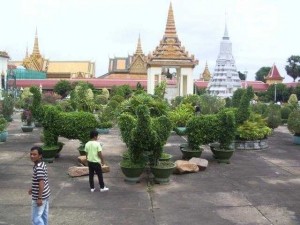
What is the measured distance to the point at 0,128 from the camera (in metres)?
14.6

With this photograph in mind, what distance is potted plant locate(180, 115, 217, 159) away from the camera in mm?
12265

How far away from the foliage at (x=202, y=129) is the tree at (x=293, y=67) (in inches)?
2367

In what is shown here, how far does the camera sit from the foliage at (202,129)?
1226 cm

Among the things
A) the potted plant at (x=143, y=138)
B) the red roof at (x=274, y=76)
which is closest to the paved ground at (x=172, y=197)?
the potted plant at (x=143, y=138)

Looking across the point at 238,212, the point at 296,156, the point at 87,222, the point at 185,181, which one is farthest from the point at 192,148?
the point at 87,222

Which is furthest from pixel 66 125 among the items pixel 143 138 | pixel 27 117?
pixel 27 117

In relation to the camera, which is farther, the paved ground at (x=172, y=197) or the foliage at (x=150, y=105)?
the foliage at (x=150, y=105)

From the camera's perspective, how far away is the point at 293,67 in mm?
68250

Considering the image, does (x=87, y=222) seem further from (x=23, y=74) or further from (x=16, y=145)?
(x=23, y=74)

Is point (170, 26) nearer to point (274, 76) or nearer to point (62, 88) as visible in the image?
point (62, 88)

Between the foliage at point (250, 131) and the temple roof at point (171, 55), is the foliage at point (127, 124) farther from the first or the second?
the temple roof at point (171, 55)

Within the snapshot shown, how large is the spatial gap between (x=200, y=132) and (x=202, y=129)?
0.11 m

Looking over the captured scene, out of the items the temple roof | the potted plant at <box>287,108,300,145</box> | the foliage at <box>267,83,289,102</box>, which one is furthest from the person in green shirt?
the foliage at <box>267,83,289,102</box>

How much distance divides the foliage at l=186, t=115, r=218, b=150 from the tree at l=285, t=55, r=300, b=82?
6012cm
